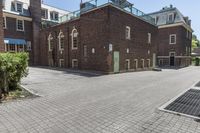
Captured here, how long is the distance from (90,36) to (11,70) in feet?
37.5

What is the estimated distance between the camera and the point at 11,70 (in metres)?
6.87

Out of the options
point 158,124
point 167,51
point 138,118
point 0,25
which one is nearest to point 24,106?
point 138,118

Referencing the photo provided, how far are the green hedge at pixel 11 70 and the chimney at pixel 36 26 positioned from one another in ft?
65.7

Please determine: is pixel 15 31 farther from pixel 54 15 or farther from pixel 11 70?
pixel 11 70

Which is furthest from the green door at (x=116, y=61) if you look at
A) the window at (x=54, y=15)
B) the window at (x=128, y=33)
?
the window at (x=54, y=15)

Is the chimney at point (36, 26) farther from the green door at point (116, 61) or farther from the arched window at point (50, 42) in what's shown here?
the green door at point (116, 61)

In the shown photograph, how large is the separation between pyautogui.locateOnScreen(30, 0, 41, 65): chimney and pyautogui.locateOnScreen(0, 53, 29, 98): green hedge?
65.7ft

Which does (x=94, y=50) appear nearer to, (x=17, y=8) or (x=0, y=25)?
(x=0, y=25)

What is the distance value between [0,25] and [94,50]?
9.26 metres

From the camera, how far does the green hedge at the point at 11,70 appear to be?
6455mm

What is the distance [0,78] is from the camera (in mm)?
6441

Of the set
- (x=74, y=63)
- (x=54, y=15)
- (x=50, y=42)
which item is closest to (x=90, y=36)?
(x=74, y=63)

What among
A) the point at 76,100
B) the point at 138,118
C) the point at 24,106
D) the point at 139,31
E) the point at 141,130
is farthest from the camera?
the point at 139,31

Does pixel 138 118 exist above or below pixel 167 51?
below
